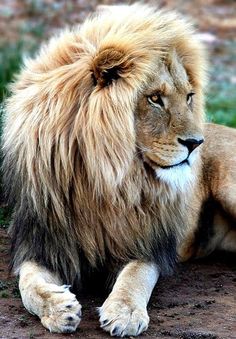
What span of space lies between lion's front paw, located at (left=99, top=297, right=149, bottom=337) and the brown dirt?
50 millimetres

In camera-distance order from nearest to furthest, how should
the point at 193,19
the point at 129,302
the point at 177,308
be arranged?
1. the point at 129,302
2. the point at 177,308
3. the point at 193,19

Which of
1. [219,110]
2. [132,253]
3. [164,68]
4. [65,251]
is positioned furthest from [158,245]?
[219,110]

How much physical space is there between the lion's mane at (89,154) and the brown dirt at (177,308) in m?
0.21

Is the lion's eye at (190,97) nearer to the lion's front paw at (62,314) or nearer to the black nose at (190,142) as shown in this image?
the black nose at (190,142)

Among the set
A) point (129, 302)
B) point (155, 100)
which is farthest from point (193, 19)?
point (129, 302)

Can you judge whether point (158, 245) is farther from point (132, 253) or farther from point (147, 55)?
point (147, 55)

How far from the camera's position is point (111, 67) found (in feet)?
14.1

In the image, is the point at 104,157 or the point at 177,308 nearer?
the point at 104,157

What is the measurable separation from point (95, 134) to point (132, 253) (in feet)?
2.05

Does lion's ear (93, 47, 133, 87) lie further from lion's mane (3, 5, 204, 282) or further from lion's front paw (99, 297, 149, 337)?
lion's front paw (99, 297, 149, 337)

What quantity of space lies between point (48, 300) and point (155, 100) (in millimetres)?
1007

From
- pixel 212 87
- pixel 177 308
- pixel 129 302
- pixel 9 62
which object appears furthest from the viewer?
pixel 212 87

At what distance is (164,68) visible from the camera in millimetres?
4434

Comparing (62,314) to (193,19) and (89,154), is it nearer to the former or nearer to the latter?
(89,154)
